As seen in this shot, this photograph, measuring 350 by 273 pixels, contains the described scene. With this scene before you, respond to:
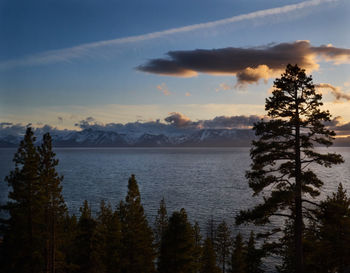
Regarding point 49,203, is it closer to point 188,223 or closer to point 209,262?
point 188,223

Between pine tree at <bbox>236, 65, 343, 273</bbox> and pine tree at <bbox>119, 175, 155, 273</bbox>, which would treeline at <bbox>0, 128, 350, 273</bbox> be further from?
pine tree at <bbox>236, 65, 343, 273</bbox>

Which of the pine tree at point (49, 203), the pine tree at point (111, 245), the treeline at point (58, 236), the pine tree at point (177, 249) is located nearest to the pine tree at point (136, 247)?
the treeline at point (58, 236)

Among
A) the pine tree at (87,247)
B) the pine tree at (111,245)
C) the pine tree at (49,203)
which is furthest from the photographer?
the pine tree at (111,245)

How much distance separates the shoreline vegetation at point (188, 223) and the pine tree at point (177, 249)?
0.33 feet

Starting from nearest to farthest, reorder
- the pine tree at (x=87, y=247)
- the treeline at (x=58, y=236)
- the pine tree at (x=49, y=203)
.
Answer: the treeline at (x=58, y=236)
the pine tree at (x=49, y=203)
the pine tree at (x=87, y=247)

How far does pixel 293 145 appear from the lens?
16844 mm

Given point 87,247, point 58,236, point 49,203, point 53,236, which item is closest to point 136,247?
point 87,247

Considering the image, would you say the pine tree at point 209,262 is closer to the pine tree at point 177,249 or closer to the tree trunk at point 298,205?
the pine tree at point 177,249

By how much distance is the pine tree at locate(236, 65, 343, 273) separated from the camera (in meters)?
16.3

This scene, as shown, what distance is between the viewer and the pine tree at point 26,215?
26891mm

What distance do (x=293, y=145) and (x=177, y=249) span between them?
19.3 metres

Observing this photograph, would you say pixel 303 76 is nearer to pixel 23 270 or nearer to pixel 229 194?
pixel 23 270

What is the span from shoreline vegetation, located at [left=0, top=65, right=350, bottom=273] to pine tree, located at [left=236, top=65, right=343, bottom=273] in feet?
0.18

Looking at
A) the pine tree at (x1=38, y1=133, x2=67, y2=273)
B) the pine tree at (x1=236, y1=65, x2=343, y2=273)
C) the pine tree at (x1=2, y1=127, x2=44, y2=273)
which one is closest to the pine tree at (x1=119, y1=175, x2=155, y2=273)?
the pine tree at (x1=38, y1=133, x2=67, y2=273)
